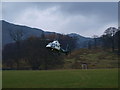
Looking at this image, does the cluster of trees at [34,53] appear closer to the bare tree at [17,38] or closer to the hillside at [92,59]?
the bare tree at [17,38]

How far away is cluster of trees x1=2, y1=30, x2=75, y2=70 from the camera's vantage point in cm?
10888

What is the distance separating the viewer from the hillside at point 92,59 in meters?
111

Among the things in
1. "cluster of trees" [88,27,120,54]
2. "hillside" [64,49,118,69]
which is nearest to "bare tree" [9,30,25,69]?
"hillside" [64,49,118,69]

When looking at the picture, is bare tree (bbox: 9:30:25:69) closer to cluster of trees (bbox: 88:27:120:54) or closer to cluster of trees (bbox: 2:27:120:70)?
cluster of trees (bbox: 2:27:120:70)

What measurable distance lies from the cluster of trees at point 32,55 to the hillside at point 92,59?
5903 millimetres

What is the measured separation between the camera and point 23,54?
115 m

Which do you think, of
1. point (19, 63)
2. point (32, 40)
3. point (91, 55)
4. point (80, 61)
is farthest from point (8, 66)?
point (91, 55)

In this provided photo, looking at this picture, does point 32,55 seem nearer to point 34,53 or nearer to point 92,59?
point 34,53

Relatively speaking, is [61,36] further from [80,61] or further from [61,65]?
[80,61]

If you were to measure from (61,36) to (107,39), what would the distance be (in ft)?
103

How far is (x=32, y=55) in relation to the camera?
372 feet

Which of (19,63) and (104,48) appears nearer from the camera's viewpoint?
(19,63)

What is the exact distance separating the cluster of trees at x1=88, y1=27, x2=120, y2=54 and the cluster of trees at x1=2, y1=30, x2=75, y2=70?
16443mm

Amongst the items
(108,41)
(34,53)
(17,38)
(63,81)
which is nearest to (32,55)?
(34,53)
